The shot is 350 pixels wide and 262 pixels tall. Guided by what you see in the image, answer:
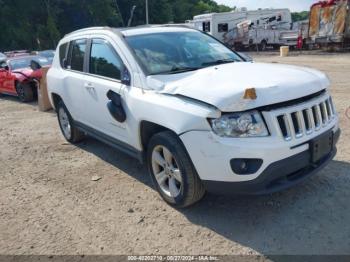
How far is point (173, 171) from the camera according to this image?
12.8 ft

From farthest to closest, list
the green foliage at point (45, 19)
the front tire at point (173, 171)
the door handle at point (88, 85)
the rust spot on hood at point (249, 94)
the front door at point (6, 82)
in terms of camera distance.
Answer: the green foliage at point (45, 19), the front door at point (6, 82), the door handle at point (88, 85), the front tire at point (173, 171), the rust spot on hood at point (249, 94)

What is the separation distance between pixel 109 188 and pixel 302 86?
99.8 inches

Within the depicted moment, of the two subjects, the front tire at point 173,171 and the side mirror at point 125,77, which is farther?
the side mirror at point 125,77

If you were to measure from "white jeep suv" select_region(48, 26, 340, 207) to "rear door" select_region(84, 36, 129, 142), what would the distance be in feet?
0.04

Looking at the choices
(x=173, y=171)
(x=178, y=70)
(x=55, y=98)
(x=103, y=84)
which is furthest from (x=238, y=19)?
(x=173, y=171)

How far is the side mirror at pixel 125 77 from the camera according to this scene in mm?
4293

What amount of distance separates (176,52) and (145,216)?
191cm

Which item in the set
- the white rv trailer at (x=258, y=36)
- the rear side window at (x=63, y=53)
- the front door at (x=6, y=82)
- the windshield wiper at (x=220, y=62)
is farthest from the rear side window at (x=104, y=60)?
the white rv trailer at (x=258, y=36)

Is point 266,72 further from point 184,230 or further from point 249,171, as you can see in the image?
point 184,230

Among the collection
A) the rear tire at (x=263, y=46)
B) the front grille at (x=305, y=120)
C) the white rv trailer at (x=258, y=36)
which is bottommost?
the rear tire at (x=263, y=46)

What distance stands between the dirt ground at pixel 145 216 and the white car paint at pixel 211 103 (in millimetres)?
581

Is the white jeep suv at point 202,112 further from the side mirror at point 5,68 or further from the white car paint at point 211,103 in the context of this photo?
the side mirror at point 5,68

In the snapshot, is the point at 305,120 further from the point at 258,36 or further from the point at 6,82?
the point at 258,36

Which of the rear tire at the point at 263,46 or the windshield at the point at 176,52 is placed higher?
the windshield at the point at 176,52
